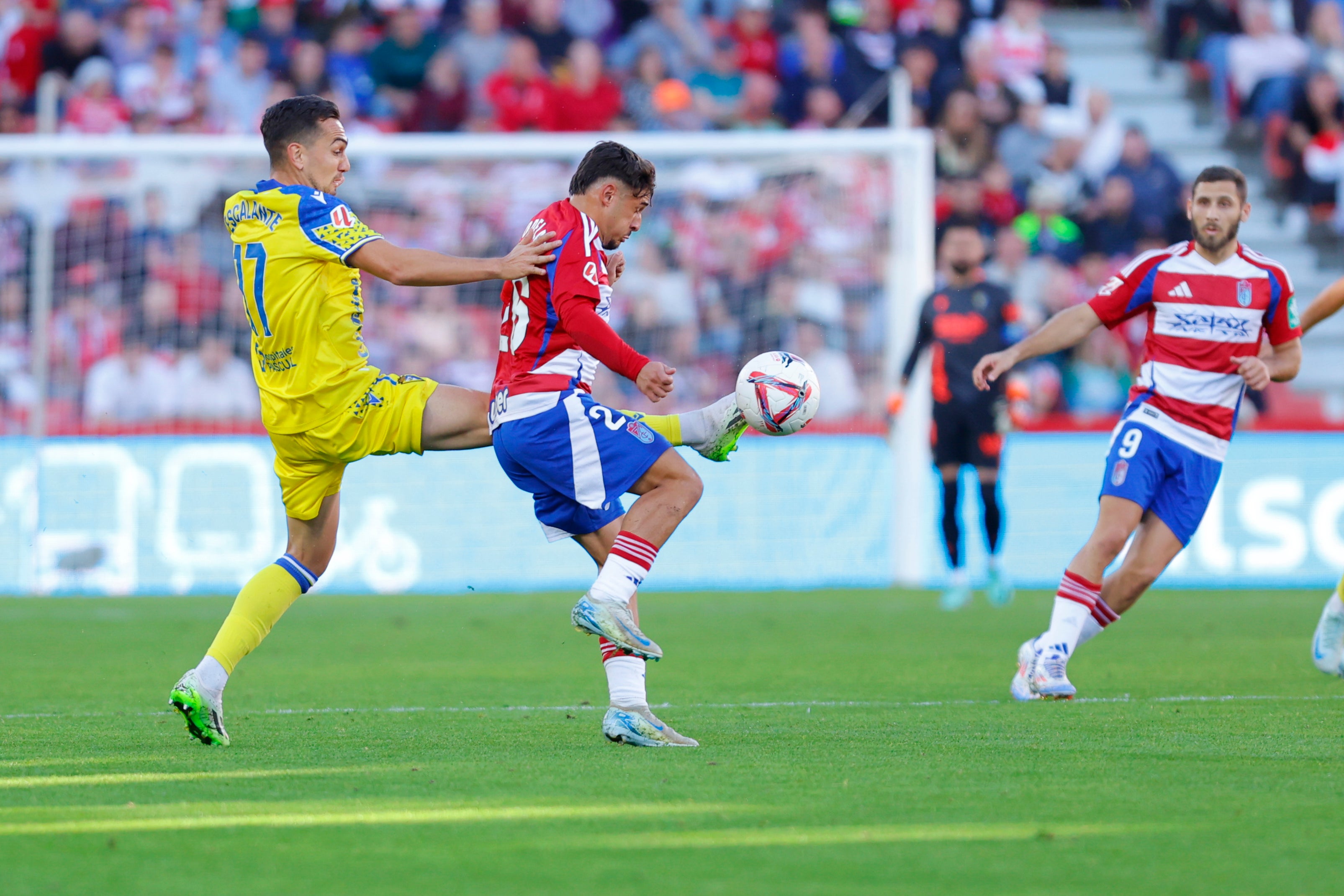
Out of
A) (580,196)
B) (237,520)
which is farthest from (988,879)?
(237,520)

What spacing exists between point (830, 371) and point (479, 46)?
5.73 m

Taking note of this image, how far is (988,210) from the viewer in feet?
54.9

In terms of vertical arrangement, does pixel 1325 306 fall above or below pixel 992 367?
above

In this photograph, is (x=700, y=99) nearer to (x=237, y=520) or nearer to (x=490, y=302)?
(x=490, y=302)

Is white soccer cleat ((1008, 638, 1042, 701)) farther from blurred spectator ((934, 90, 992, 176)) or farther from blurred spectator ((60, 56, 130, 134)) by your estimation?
blurred spectator ((60, 56, 130, 134))

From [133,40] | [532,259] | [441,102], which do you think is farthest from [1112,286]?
[133,40]

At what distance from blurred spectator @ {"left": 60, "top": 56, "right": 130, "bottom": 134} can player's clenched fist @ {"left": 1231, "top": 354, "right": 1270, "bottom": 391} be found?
1236cm

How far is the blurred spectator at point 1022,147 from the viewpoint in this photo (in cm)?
1745

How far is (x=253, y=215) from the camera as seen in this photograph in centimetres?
579

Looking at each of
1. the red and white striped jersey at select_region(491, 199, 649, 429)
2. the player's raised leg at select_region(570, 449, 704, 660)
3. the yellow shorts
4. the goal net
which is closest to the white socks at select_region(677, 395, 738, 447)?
the player's raised leg at select_region(570, 449, 704, 660)

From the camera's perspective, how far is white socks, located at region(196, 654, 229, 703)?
5418mm

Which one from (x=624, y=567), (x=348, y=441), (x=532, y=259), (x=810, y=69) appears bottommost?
(x=624, y=567)

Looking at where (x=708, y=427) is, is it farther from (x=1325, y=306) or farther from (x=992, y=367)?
(x=1325, y=306)

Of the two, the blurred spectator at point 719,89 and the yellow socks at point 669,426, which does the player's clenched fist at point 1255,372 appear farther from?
the blurred spectator at point 719,89
